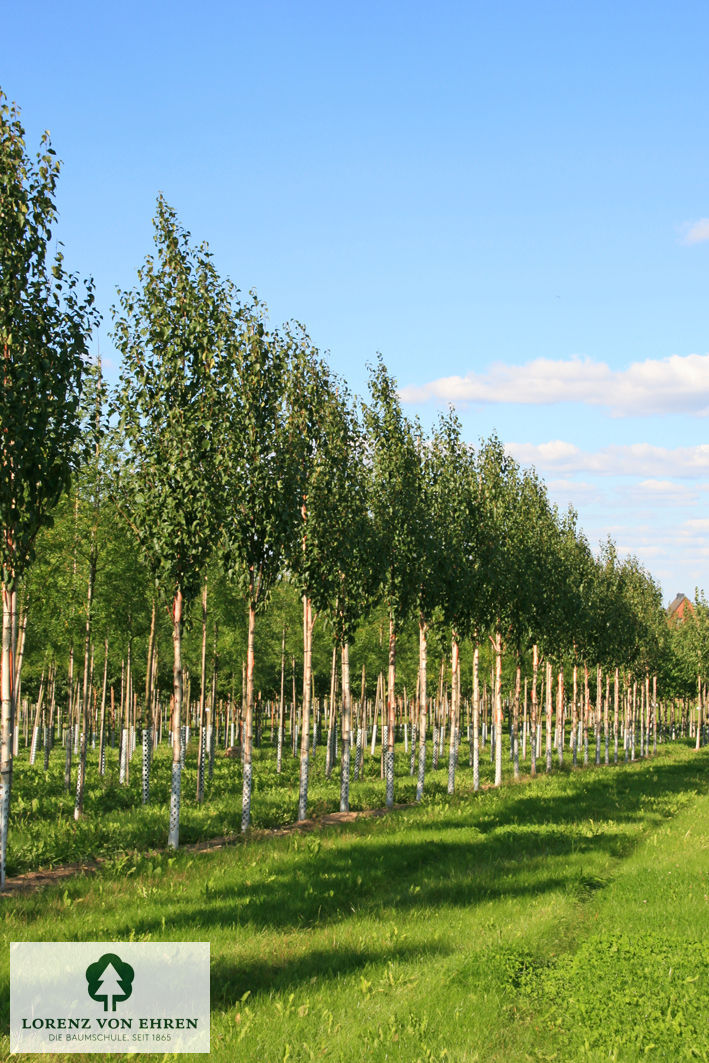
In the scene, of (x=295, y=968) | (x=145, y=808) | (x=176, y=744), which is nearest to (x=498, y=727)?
(x=145, y=808)

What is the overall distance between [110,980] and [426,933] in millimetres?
5425

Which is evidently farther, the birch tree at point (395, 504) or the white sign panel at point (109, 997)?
the birch tree at point (395, 504)

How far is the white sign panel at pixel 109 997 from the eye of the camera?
10.2 m

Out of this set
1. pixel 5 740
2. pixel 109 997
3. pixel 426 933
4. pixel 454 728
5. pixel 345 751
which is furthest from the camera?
pixel 454 728

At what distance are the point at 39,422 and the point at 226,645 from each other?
3213 cm

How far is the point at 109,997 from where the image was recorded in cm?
1138

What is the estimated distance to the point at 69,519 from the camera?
29250 mm

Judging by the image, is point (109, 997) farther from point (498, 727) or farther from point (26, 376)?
point (498, 727)

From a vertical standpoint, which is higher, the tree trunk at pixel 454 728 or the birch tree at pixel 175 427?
the birch tree at pixel 175 427

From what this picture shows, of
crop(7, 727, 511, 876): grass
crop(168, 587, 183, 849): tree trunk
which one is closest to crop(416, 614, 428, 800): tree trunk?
crop(7, 727, 511, 876): grass

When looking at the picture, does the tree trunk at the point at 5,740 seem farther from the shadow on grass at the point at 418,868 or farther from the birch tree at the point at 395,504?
the birch tree at the point at 395,504

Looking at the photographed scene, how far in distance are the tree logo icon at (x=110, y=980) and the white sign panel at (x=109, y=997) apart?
0.04ft

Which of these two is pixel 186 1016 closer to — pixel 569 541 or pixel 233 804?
pixel 233 804

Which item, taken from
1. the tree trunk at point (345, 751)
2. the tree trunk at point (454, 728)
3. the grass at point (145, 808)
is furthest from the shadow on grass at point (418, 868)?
the grass at point (145, 808)
